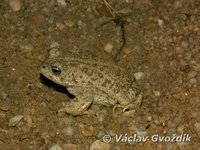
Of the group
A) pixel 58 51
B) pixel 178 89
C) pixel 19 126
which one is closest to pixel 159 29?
pixel 178 89

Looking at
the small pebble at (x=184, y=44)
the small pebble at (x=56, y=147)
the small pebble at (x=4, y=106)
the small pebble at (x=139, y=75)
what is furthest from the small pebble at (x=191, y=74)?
the small pebble at (x=4, y=106)

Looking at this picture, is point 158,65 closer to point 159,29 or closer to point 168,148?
point 159,29

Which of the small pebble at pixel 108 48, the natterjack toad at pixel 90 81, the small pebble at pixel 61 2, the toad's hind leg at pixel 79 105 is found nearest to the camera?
the natterjack toad at pixel 90 81

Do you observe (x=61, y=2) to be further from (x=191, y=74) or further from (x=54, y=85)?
(x=191, y=74)

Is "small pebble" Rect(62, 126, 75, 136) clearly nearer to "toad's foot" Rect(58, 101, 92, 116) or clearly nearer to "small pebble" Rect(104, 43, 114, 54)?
"toad's foot" Rect(58, 101, 92, 116)

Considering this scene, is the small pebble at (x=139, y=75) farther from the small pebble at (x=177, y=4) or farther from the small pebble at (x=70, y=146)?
the small pebble at (x=177, y=4)

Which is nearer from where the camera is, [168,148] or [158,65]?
[168,148]

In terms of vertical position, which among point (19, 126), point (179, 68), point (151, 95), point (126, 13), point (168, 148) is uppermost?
point (126, 13)
